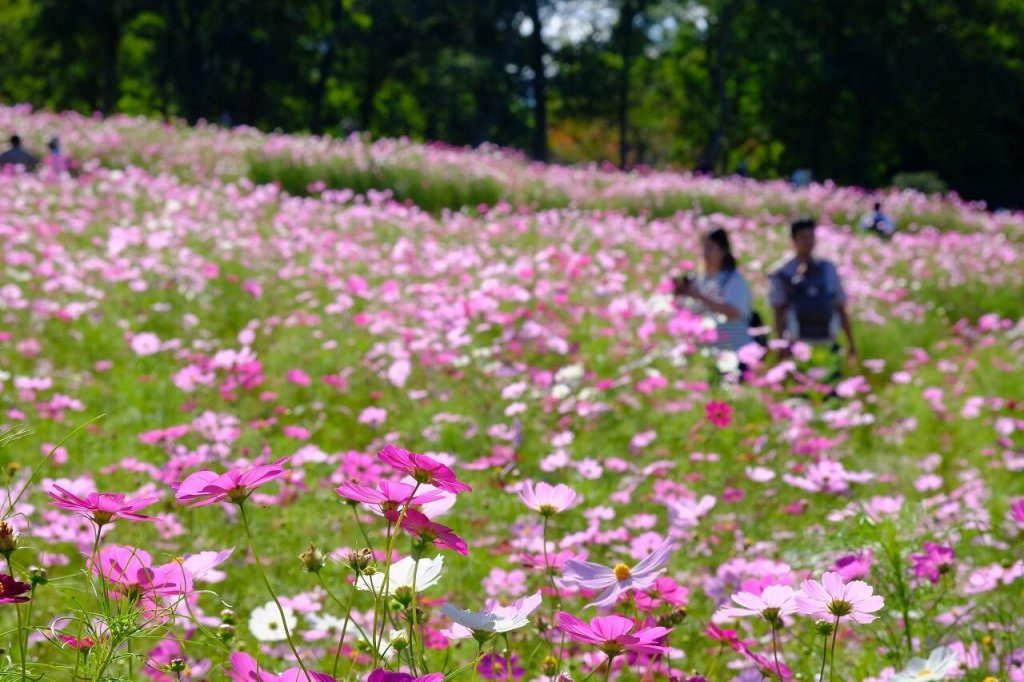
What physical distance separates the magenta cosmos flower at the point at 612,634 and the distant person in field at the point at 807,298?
16.7ft

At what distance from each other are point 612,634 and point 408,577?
0.27 metres

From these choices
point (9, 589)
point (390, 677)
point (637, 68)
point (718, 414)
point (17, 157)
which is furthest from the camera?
point (637, 68)

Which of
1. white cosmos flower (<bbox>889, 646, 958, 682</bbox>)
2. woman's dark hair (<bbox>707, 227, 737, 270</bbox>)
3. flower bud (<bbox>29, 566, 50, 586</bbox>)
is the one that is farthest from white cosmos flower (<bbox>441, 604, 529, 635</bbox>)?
woman's dark hair (<bbox>707, 227, 737, 270</bbox>)

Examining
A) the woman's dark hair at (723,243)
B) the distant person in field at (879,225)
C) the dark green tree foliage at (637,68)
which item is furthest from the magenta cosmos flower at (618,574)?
the dark green tree foliage at (637,68)

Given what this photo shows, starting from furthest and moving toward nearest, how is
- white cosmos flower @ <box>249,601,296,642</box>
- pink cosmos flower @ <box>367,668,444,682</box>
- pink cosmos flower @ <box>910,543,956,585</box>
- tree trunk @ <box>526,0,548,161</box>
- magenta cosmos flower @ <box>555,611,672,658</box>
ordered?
tree trunk @ <box>526,0,548,161</box>
white cosmos flower @ <box>249,601,296,642</box>
pink cosmos flower @ <box>910,543,956,585</box>
magenta cosmos flower @ <box>555,611,672,658</box>
pink cosmos flower @ <box>367,668,444,682</box>

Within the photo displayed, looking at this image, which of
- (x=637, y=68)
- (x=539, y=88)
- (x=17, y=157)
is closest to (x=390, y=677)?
(x=17, y=157)

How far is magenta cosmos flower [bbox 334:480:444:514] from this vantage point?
928mm

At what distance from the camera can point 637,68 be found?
41.2 metres

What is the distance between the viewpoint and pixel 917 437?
5.10m

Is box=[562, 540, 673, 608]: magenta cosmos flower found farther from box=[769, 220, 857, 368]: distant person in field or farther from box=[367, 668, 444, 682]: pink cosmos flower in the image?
box=[769, 220, 857, 368]: distant person in field

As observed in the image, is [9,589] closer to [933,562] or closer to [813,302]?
[933,562]

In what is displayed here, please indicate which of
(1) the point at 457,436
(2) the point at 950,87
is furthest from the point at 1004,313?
(2) the point at 950,87

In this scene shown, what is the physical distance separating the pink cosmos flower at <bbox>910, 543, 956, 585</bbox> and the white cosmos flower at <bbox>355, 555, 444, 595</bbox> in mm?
955

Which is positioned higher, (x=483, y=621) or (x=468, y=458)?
(x=483, y=621)
